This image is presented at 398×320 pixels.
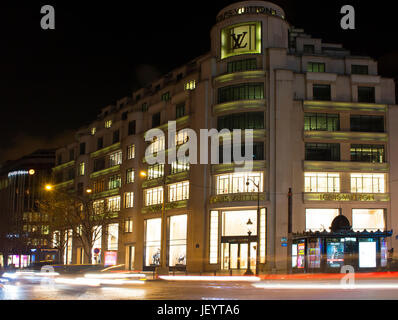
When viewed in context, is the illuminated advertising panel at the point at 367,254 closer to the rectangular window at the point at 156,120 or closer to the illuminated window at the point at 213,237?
the illuminated window at the point at 213,237

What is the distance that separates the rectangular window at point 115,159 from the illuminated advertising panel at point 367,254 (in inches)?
1670

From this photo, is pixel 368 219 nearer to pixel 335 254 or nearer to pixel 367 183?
pixel 367 183

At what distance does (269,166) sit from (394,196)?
44.2 feet

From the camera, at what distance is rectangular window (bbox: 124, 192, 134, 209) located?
75.0m

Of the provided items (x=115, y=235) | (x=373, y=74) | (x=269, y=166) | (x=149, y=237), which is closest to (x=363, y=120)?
(x=373, y=74)

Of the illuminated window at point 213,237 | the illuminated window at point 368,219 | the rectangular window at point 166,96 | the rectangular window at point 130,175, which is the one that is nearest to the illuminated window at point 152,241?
the rectangular window at point 130,175

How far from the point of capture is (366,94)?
62.8m

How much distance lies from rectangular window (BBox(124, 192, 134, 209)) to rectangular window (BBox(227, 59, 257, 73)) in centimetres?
2242

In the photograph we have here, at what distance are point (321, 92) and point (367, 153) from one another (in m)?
8.17

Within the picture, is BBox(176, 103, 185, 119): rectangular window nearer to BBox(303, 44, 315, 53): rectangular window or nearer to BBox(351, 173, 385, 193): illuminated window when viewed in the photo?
BBox(303, 44, 315, 53): rectangular window

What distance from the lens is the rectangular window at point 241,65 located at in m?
62.2

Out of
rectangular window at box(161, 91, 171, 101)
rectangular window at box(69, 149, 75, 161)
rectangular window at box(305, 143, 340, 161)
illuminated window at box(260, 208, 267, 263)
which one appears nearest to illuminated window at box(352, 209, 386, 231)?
rectangular window at box(305, 143, 340, 161)

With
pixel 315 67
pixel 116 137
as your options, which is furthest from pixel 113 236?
pixel 315 67

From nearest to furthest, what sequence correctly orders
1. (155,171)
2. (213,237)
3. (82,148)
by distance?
(213,237) → (155,171) → (82,148)
